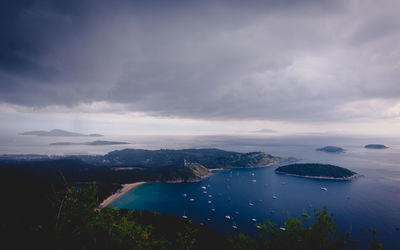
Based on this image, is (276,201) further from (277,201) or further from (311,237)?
(311,237)

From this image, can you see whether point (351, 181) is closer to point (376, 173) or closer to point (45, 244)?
point (376, 173)

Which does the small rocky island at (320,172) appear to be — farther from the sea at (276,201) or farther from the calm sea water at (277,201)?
the calm sea water at (277,201)

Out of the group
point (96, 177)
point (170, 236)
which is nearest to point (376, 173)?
point (170, 236)

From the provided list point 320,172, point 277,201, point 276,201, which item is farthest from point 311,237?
point 320,172

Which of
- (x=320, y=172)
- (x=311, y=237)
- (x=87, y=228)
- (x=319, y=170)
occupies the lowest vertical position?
(x=320, y=172)

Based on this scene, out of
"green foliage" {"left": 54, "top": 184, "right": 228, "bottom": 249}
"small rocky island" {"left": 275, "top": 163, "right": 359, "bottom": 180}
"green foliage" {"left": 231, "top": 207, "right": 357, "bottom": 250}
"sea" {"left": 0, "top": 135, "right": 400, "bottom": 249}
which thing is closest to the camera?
"green foliage" {"left": 54, "top": 184, "right": 228, "bottom": 249}

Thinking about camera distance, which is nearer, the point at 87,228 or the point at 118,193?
the point at 87,228

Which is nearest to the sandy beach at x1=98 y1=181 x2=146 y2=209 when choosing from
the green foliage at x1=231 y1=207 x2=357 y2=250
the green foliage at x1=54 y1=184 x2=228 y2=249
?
the green foliage at x1=54 y1=184 x2=228 y2=249

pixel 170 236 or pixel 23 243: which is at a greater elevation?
pixel 23 243

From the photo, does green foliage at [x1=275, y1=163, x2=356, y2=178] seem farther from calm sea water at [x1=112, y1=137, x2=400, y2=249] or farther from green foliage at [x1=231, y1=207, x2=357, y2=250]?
green foliage at [x1=231, y1=207, x2=357, y2=250]
